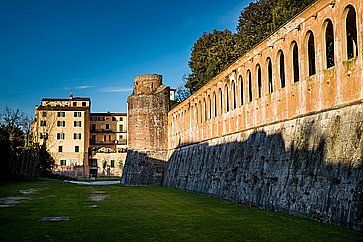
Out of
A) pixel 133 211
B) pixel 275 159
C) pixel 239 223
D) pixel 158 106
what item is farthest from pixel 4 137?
pixel 239 223

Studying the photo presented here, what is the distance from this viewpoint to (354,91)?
1468cm

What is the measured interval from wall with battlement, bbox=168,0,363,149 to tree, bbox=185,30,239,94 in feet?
59.0

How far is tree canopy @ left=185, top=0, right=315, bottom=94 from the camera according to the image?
170 feet

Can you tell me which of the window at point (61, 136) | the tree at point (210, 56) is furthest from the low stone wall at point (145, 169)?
the window at point (61, 136)

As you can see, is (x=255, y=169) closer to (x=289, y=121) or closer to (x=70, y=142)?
(x=289, y=121)

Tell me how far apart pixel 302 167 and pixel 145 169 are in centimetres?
3194

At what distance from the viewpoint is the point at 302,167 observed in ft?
56.4

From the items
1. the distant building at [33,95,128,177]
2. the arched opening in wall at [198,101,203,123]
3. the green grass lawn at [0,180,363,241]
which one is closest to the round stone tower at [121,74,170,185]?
the arched opening in wall at [198,101,203,123]

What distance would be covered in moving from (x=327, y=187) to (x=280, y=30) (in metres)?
8.64

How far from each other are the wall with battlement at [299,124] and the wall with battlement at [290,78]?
38mm

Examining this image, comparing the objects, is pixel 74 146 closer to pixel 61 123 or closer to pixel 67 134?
pixel 67 134

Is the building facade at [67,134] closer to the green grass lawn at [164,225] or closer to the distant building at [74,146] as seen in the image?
the distant building at [74,146]

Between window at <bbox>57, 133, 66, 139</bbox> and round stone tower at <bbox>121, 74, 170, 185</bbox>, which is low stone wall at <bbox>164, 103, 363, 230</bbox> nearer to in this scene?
round stone tower at <bbox>121, 74, 170, 185</bbox>

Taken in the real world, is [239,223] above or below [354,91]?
below
